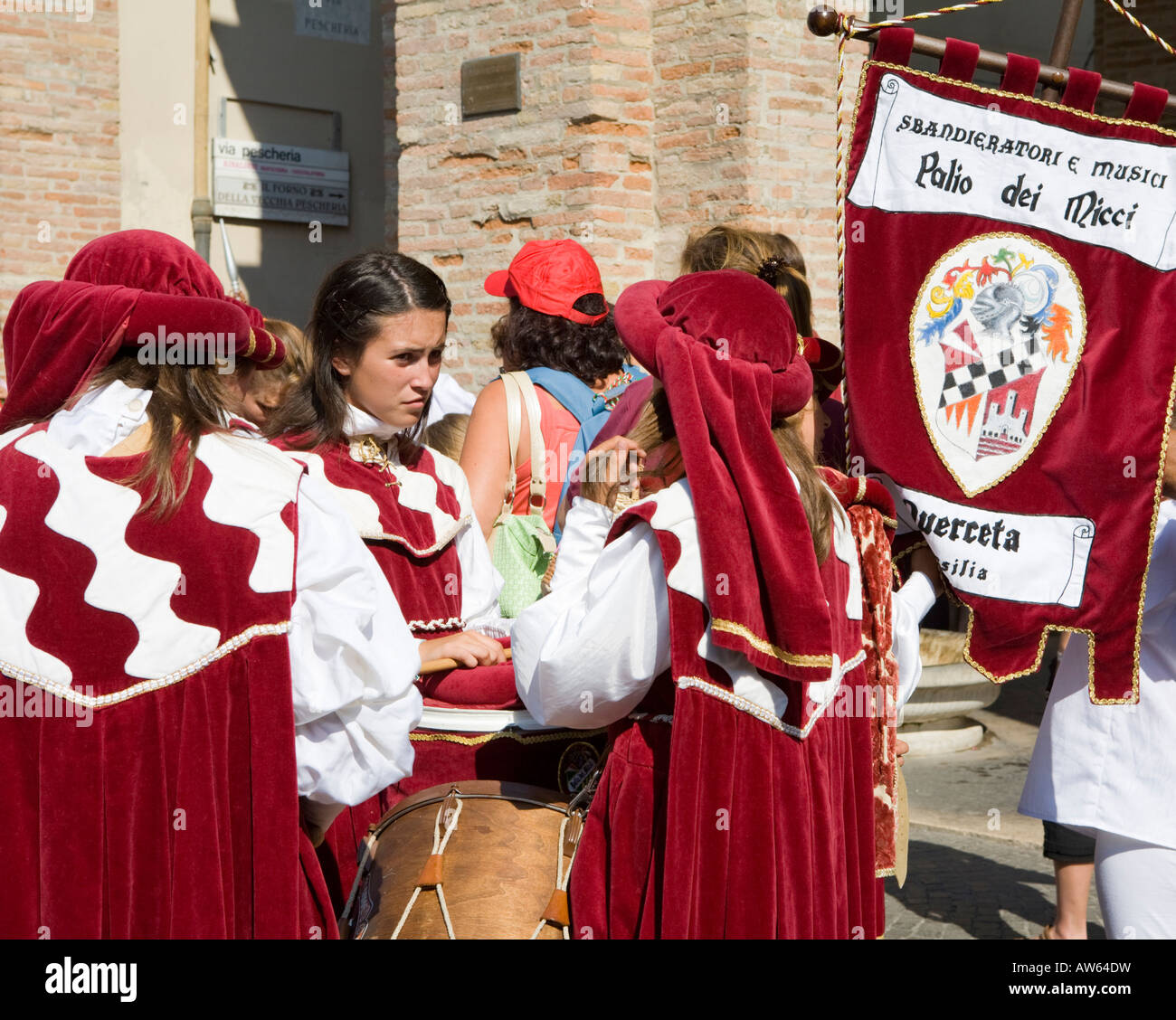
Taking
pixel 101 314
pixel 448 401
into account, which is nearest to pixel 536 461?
pixel 101 314

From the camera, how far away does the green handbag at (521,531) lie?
3.30 metres

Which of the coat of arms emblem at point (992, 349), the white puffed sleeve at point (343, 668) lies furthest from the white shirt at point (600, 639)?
the coat of arms emblem at point (992, 349)

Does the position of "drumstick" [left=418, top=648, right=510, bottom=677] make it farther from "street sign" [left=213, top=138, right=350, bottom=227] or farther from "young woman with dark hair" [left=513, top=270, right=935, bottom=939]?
"street sign" [left=213, top=138, right=350, bottom=227]

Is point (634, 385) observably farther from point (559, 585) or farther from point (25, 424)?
point (25, 424)

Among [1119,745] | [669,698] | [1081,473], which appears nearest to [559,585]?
[669,698]

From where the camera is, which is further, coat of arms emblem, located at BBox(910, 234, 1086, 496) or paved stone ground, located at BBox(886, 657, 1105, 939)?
paved stone ground, located at BBox(886, 657, 1105, 939)

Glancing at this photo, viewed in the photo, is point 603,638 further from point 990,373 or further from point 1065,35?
point 1065,35

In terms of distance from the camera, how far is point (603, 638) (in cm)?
Result: 223

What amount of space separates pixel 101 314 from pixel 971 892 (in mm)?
3947

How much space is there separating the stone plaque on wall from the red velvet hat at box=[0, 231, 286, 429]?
16.3 ft

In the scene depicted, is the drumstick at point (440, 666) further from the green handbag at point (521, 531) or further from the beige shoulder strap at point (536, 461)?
the beige shoulder strap at point (536, 461)

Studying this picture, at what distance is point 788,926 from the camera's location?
2303mm

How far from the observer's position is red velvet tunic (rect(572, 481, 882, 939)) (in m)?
2.22
